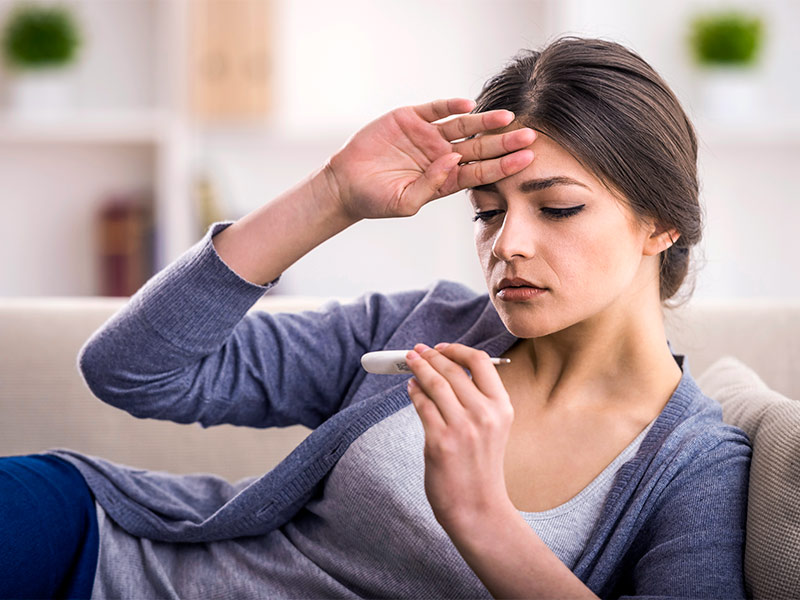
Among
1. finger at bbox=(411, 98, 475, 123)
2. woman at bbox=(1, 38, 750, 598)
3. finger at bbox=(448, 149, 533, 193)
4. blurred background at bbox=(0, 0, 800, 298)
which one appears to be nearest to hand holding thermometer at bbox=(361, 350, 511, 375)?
woman at bbox=(1, 38, 750, 598)

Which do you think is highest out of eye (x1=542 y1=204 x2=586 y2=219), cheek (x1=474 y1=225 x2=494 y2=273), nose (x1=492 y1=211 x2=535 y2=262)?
eye (x1=542 y1=204 x2=586 y2=219)

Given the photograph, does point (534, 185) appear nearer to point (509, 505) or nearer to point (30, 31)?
point (509, 505)

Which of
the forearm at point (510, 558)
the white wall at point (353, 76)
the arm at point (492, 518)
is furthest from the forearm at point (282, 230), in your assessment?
the white wall at point (353, 76)

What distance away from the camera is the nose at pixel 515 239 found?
3.72ft

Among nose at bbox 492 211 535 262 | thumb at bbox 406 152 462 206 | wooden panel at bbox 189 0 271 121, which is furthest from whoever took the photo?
wooden panel at bbox 189 0 271 121

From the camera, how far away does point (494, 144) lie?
1.18 m

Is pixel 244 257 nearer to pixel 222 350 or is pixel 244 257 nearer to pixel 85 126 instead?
pixel 222 350

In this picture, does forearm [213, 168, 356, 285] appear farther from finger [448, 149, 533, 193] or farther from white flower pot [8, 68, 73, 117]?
white flower pot [8, 68, 73, 117]

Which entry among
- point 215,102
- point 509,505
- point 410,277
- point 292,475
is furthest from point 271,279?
point 410,277

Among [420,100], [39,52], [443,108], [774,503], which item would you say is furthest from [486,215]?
[39,52]

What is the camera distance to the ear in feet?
4.05

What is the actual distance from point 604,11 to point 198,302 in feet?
7.70

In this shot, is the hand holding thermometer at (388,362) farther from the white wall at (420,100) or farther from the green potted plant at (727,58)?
the green potted plant at (727,58)

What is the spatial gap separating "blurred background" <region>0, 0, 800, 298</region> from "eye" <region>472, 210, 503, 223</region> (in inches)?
76.4
